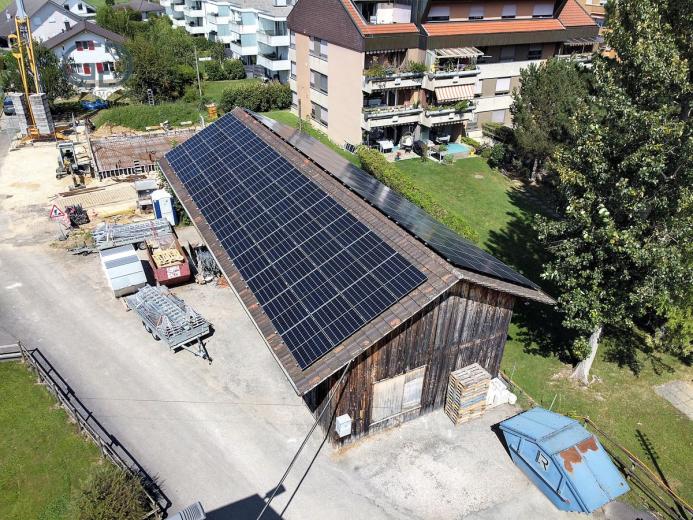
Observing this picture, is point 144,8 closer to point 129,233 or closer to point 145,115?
point 145,115

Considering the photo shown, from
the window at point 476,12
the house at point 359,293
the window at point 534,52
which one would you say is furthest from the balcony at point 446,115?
the house at point 359,293

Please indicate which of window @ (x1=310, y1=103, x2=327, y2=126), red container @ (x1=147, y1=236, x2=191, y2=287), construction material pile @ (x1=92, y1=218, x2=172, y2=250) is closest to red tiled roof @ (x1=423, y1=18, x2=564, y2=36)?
window @ (x1=310, y1=103, x2=327, y2=126)

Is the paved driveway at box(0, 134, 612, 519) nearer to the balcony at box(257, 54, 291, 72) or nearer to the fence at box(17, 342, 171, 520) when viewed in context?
the fence at box(17, 342, 171, 520)

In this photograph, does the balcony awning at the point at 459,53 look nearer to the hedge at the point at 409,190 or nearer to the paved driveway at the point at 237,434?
the hedge at the point at 409,190

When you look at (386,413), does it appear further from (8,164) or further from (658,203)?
(8,164)

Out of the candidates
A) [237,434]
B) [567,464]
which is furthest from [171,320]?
[567,464]

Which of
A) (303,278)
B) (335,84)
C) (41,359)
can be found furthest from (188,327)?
(335,84)

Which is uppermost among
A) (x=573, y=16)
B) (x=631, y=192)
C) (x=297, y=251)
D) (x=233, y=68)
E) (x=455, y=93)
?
(x=573, y=16)

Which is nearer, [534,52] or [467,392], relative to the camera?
[467,392]
